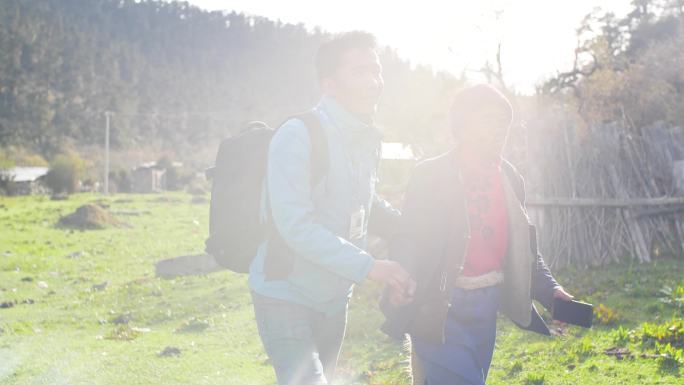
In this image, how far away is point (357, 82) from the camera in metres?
2.91

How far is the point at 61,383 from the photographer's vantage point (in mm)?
6121

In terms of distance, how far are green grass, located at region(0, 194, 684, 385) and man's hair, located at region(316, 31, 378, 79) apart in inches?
133

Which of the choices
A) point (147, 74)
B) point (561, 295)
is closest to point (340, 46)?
point (561, 295)

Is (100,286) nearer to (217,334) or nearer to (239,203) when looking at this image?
(217,334)

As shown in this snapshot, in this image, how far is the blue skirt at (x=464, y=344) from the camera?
3039 mm

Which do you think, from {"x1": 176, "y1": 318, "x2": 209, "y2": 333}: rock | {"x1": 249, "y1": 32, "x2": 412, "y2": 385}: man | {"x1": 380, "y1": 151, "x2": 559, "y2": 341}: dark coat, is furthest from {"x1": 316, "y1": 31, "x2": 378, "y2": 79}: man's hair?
{"x1": 176, "y1": 318, "x2": 209, "y2": 333}: rock

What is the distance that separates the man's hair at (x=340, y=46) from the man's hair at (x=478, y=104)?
562 millimetres

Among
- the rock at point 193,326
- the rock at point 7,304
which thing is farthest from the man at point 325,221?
the rock at point 7,304

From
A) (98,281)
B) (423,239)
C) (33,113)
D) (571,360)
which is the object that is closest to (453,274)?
(423,239)

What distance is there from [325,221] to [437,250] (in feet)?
1.81

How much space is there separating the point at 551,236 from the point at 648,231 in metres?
1.80

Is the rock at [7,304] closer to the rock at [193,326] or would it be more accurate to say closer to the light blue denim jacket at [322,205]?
the rock at [193,326]

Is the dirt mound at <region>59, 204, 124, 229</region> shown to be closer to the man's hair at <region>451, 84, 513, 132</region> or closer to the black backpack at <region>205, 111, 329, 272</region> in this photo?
the black backpack at <region>205, 111, 329, 272</region>

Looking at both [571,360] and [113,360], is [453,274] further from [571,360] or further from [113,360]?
[113,360]
